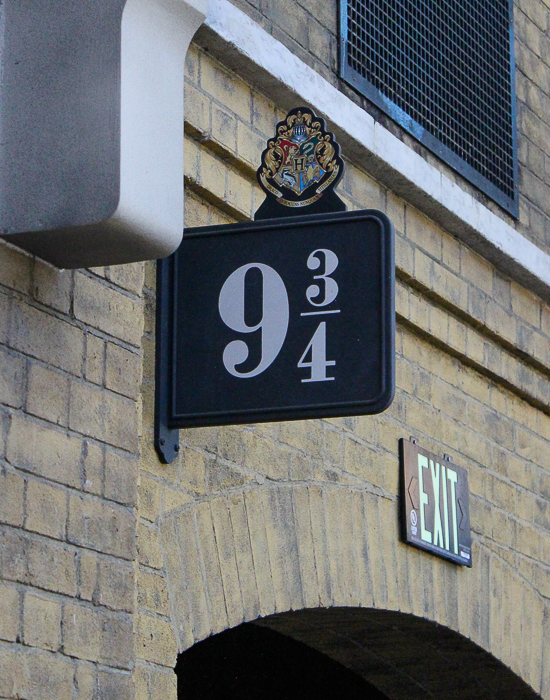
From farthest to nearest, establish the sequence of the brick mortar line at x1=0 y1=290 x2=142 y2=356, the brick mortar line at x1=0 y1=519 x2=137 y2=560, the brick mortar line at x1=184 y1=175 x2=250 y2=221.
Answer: the brick mortar line at x1=184 y1=175 x2=250 y2=221 < the brick mortar line at x1=0 y1=290 x2=142 y2=356 < the brick mortar line at x1=0 y1=519 x2=137 y2=560

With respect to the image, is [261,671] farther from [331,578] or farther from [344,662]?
[331,578]

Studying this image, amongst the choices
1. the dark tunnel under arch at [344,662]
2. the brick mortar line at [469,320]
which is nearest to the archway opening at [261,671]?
the dark tunnel under arch at [344,662]

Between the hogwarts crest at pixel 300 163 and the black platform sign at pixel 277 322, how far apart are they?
0.10 metres

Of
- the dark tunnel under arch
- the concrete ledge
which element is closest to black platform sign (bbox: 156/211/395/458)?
the concrete ledge

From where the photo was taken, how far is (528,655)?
5.62 metres

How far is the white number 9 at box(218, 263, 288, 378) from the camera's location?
365 cm

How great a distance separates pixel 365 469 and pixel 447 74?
1932 millimetres

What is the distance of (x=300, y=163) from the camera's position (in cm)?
383

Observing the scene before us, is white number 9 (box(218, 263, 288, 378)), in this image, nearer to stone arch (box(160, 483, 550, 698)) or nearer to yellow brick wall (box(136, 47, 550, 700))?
yellow brick wall (box(136, 47, 550, 700))

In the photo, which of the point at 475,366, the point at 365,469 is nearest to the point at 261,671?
the point at 365,469

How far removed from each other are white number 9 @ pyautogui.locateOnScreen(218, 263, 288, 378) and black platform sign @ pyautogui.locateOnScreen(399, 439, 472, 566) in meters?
1.49

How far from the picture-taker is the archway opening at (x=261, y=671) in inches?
207

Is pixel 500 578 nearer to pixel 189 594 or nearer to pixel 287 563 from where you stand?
pixel 287 563

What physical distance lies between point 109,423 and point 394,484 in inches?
71.7
